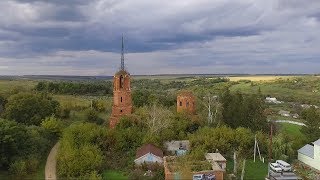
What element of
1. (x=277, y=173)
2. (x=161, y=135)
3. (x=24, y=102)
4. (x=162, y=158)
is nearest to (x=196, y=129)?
(x=161, y=135)

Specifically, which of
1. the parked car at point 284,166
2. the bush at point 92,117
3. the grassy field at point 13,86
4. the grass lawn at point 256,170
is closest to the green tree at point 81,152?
the grass lawn at point 256,170

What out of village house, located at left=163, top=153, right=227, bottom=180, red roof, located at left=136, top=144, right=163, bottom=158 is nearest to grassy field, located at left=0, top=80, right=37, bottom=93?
red roof, located at left=136, top=144, right=163, bottom=158

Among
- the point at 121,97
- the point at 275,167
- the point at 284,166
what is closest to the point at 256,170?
the point at 275,167

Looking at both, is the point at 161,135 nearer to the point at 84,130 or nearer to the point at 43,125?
the point at 84,130

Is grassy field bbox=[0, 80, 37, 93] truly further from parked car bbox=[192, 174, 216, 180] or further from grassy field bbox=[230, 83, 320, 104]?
grassy field bbox=[230, 83, 320, 104]

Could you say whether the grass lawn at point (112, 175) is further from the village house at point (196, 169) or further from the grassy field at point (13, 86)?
the grassy field at point (13, 86)

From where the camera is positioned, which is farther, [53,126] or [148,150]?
[53,126]

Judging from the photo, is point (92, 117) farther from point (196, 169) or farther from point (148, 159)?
point (196, 169)
